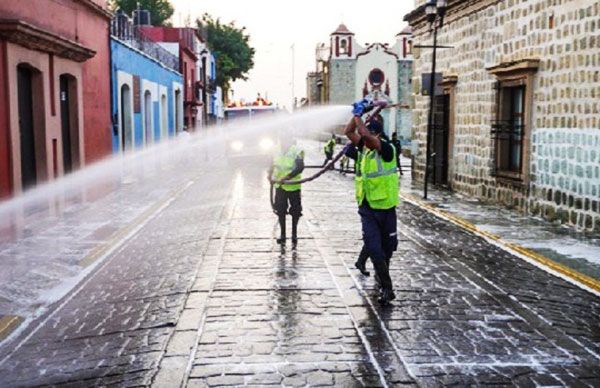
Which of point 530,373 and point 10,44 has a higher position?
point 10,44

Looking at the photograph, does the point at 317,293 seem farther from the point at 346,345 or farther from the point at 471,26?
the point at 471,26

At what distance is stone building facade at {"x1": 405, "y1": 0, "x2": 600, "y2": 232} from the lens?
12.4 m

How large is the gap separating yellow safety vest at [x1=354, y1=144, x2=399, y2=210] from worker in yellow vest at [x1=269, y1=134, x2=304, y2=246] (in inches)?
123

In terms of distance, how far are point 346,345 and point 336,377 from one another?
0.75 m

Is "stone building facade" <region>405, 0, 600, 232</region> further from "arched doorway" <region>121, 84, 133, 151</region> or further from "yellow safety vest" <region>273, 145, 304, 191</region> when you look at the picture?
"arched doorway" <region>121, 84, 133, 151</region>

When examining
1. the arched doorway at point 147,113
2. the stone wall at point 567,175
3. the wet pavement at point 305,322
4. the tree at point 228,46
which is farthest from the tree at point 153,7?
the wet pavement at point 305,322

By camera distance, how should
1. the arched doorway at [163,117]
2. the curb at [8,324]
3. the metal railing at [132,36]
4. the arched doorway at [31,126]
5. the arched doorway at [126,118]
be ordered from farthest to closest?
1. the arched doorway at [163,117]
2. the arched doorway at [126,118]
3. the metal railing at [132,36]
4. the arched doorway at [31,126]
5. the curb at [8,324]

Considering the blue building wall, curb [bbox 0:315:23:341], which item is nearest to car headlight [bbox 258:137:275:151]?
the blue building wall

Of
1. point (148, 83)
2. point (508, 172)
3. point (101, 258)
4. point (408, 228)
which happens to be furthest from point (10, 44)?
point (148, 83)

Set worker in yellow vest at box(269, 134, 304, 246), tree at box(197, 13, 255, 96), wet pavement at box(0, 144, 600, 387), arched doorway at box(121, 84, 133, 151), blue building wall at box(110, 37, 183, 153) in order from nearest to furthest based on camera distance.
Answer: wet pavement at box(0, 144, 600, 387)
worker in yellow vest at box(269, 134, 304, 246)
blue building wall at box(110, 37, 183, 153)
arched doorway at box(121, 84, 133, 151)
tree at box(197, 13, 255, 96)

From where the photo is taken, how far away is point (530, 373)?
525 cm

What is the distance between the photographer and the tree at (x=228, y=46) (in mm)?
66125

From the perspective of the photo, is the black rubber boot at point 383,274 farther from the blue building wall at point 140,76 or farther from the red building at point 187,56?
the red building at point 187,56

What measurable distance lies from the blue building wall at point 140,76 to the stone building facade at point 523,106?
30.8 ft
